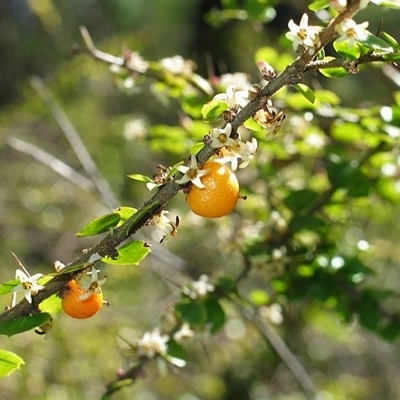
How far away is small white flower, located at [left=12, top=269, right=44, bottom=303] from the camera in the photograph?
0.98 meters

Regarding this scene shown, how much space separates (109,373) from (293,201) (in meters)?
1.64

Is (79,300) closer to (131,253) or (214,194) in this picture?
(131,253)

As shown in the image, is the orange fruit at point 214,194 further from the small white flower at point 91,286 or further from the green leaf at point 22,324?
the green leaf at point 22,324

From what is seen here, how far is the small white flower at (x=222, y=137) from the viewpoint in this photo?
0.87 metres

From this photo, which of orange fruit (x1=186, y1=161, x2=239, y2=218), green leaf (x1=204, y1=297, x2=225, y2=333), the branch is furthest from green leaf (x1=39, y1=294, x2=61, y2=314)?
green leaf (x1=204, y1=297, x2=225, y2=333)

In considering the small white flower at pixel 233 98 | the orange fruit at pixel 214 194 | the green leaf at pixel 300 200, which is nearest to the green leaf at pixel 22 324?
the orange fruit at pixel 214 194

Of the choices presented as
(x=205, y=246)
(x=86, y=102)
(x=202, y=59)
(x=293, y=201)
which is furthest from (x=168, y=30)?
(x=293, y=201)

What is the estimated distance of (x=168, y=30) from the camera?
5590 millimetres

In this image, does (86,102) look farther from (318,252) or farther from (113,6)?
(318,252)

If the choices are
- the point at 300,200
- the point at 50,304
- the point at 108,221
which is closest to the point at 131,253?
the point at 108,221

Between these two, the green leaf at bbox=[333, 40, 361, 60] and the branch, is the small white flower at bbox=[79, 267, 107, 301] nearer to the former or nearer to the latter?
the branch

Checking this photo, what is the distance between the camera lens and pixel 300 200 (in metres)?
1.64

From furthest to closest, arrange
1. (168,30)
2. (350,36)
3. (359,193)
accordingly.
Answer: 1. (168,30)
2. (359,193)
3. (350,36)

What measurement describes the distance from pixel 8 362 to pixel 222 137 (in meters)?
0.44
